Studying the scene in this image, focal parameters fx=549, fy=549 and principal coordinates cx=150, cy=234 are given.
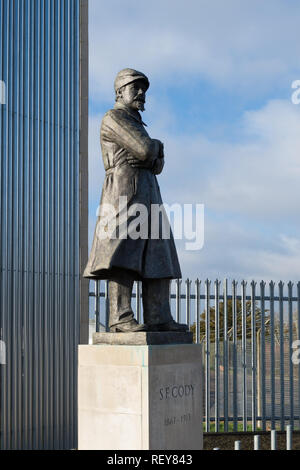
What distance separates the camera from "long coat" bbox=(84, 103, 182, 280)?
4.46 meters

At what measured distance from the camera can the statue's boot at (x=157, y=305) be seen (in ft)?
15.1

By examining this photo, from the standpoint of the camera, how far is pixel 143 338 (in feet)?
13.8

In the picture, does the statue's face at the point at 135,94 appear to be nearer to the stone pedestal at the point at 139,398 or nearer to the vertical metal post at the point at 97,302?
the stone pedestal at the point at 139,398

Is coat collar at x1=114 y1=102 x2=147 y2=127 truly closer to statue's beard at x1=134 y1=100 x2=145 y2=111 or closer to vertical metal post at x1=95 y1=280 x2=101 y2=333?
statue's beard at x1=134 y1=100 x2=145 y2=111

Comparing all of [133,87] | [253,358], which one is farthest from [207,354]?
[133,87]

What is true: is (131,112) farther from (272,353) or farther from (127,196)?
(272,353)

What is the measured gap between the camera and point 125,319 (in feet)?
14.7

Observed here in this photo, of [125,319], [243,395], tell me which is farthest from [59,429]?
[125,319]

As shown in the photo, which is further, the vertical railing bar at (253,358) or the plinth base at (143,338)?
the vertical railing bar at (253,358)

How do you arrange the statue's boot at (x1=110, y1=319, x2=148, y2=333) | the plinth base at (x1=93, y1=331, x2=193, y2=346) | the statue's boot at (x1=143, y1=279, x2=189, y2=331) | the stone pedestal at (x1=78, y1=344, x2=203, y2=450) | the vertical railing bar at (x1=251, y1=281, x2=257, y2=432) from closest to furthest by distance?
the stone pedestal at (x1=78, y1=344, x2=203, y2=450)
the plinth base at (x1=93, y1=331, x2=193, y2=346)
the statue's boot at (x1=110, y1=319, x2=148, y2=333)
the statue's boot at (x1=143, y1=279, x2=189, y2=331)
the vertical railing bar at (x1=251, y1=281, x2=257, y2=432)

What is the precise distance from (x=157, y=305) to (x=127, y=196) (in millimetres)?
951

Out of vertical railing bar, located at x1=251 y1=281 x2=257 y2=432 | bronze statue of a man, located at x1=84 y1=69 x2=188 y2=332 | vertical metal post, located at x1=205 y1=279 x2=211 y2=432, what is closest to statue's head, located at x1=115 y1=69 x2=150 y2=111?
bronze statue of a man, located at x1=84 y1=69 x2=188 y2=332

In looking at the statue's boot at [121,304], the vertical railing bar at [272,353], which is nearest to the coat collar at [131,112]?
the statue's boot at [121,304]
